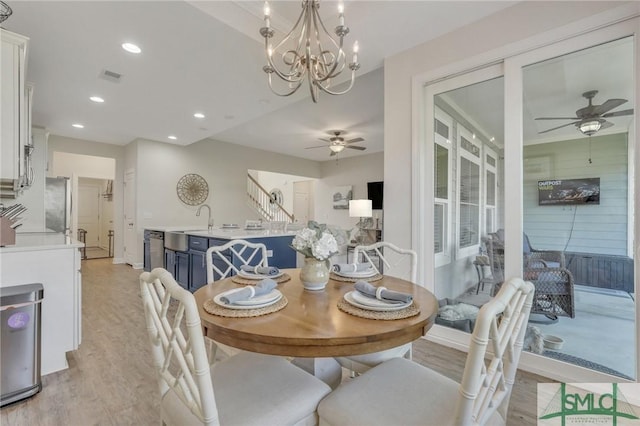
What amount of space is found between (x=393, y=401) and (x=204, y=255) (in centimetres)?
310

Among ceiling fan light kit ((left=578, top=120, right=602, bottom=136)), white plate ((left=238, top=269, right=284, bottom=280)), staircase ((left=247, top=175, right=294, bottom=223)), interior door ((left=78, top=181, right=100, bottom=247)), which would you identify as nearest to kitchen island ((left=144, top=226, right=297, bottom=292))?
white plate ((left=238, top=269, right=284, bottom=280))

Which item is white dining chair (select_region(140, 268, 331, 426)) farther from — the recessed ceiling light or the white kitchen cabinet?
the recessed ceiling light

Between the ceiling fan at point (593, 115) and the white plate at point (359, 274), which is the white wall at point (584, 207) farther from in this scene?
the white plate at point (359, 274)

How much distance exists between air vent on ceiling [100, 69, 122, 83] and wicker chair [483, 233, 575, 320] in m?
4.37

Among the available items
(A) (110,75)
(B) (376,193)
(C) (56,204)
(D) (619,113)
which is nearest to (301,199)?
(B) (376,193)

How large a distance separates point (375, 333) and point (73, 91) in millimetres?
4783

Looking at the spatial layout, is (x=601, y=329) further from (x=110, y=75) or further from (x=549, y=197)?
(x=110, y=75)

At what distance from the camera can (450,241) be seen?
2.74 m

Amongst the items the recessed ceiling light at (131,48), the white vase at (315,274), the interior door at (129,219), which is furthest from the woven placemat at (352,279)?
the interior door at (129,219)

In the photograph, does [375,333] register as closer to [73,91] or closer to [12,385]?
[12,385]

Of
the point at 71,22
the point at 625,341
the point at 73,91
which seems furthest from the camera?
the point at 73,91

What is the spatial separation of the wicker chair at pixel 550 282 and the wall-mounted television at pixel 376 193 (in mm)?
5770

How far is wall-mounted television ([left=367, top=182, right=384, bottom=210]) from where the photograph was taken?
7979 mm

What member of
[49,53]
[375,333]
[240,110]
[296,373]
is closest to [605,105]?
[375,333]
